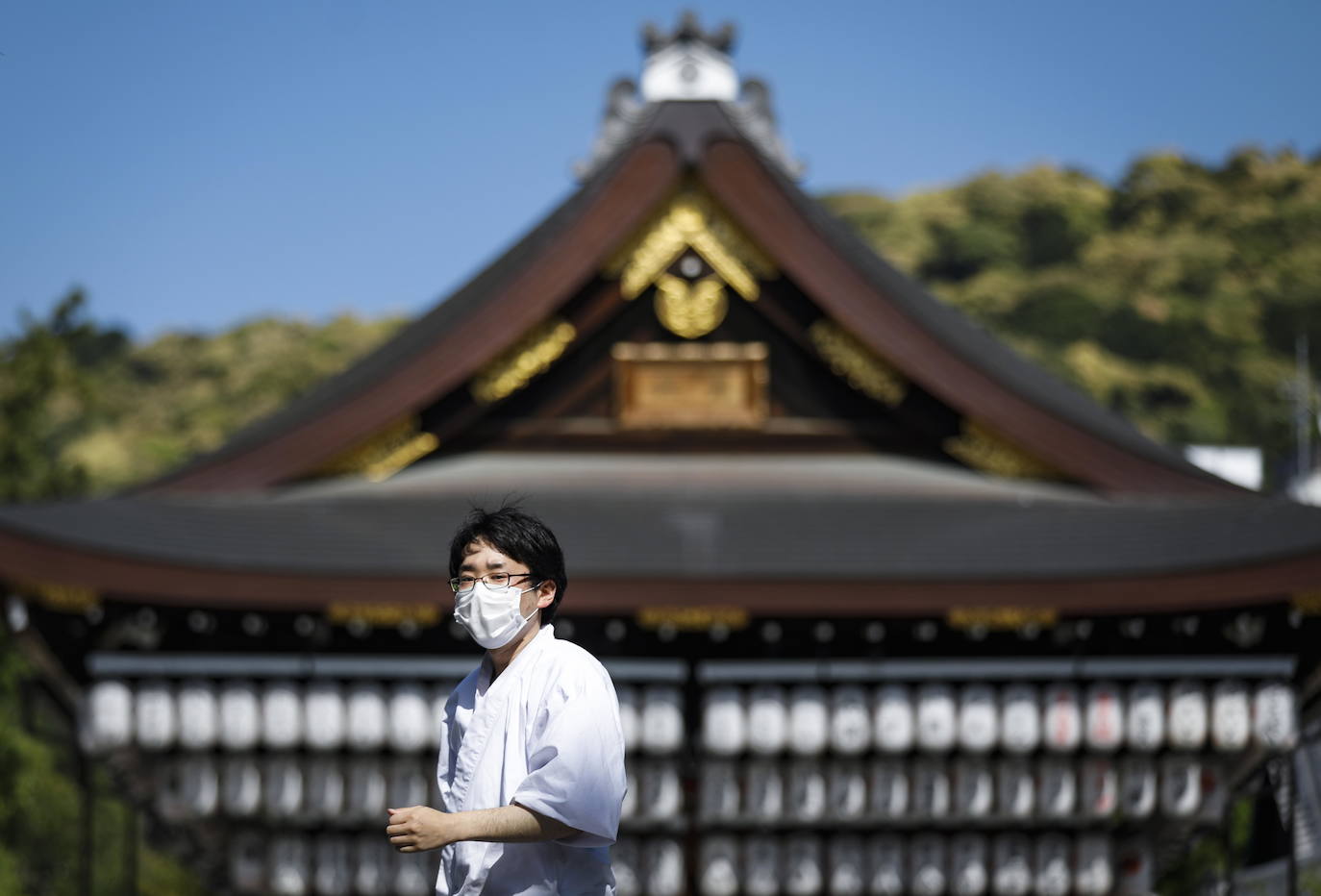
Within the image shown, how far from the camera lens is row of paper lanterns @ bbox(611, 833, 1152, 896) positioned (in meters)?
8.27

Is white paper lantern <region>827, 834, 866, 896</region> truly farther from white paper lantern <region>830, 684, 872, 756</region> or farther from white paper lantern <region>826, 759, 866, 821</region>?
white paper lantern <region>830, 684, 872, 756</region>

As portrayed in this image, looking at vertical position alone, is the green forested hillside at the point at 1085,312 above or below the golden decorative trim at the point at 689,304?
above

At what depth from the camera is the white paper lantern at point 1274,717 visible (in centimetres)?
796

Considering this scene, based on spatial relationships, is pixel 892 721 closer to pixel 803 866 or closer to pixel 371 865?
pixel 803 866

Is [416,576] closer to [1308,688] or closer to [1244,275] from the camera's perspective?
[1308,688]

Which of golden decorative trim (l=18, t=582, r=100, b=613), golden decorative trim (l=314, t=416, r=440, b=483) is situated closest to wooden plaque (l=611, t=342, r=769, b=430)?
golden decorative trim (l=314, t=416, r=440, b=483)

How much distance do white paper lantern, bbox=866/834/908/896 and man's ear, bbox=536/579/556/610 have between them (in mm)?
5645

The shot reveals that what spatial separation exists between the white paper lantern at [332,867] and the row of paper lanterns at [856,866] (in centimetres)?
149

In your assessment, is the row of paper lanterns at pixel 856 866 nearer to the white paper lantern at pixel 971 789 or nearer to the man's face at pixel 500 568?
the white paper lantern at pixel 971 789

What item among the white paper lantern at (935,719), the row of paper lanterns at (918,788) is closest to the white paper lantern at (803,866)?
the row of paper lanterns at (918,788)

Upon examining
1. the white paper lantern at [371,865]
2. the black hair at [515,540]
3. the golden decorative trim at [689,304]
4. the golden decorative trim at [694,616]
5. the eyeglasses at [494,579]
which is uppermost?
the golden decorative trim at [689,304]

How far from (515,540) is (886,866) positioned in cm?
584

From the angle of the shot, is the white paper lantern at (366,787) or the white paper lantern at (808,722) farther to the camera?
the white paper lantern at (366,787)

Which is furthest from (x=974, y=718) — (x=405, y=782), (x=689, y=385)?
(x=405, y=782)
